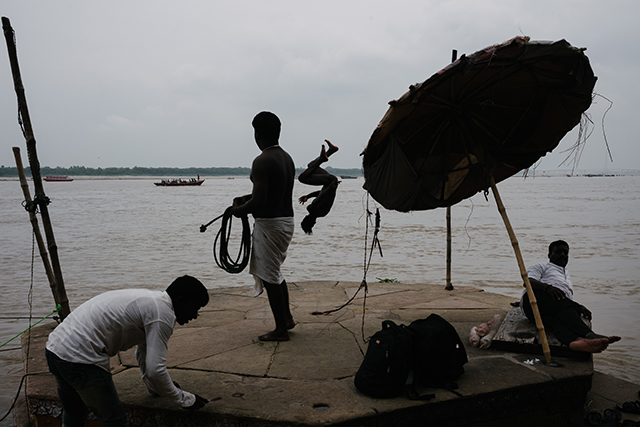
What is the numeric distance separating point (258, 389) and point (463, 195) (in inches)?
109

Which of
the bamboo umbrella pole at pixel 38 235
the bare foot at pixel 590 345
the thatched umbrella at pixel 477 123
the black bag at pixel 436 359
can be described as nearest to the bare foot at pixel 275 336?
the black bag at pixel 436 359

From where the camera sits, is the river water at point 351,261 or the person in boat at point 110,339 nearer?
the person in boat at point 110,339

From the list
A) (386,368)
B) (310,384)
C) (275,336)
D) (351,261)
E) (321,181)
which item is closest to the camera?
(386,368)

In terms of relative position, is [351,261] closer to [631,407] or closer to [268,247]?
[268,247]

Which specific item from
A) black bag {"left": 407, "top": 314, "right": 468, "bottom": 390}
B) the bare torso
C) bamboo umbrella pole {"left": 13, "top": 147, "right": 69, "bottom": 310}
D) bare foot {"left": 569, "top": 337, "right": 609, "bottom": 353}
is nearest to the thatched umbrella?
bare foot {"left": 569, "top": 337, "right": 609, "bottom": 353}

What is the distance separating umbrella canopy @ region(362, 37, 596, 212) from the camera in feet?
10.8

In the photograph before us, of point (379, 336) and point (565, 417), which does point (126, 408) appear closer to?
point (379, 336)

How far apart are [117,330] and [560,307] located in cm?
317

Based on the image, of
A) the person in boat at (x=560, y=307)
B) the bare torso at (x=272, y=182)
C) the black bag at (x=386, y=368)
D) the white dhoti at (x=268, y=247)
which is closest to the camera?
the black bag at (x=386, y=368)

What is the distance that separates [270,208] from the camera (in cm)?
394

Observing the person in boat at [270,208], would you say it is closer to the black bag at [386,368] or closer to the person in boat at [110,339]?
the black bag at [386,368]

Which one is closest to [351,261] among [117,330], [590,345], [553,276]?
[553,276]

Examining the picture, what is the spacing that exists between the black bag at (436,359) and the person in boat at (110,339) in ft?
4.80

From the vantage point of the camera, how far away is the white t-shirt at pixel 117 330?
2402 millimetres
